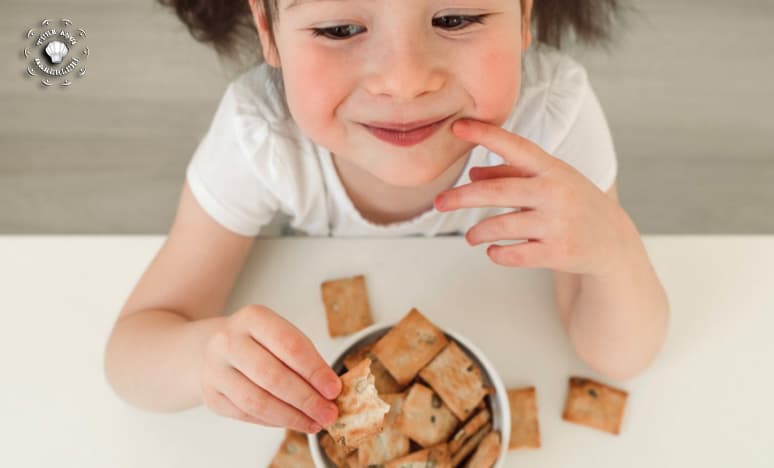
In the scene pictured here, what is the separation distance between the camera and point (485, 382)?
692mm

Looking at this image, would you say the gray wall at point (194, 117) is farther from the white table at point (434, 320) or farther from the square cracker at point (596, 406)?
the square cracker at point (596, 406)

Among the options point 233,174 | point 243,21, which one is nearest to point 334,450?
point 233,174

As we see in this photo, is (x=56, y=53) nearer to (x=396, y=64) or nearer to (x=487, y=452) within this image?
(x=396, y=64)

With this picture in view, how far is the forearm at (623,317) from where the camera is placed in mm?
759

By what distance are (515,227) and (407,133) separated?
0.14m

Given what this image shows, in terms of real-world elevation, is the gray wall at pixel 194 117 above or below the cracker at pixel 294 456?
below

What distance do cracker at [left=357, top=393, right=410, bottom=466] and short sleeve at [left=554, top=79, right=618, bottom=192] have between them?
0.39m

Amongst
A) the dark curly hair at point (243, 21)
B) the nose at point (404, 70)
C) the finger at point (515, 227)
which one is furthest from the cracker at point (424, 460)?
the dark curly hair at point (243, 21)

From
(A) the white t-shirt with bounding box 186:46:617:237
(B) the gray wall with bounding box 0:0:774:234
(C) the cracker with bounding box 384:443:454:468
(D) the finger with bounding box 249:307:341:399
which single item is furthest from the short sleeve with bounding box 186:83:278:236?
(B) the gray wall with bounding box 0:0:774:234

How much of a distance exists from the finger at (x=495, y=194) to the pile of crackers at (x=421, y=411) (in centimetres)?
13

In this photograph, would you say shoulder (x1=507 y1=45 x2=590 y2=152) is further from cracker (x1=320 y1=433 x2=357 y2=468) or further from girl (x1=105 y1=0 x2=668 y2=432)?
cracker (x1=320 y1=433 x2=357 y2=468)

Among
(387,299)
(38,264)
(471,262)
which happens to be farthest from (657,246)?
(38,264)

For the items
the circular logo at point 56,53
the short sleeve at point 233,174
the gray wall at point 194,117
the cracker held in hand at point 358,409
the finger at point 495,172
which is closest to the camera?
the cracker held in hand at point 358,409

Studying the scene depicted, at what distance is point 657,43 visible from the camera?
5.98ft
